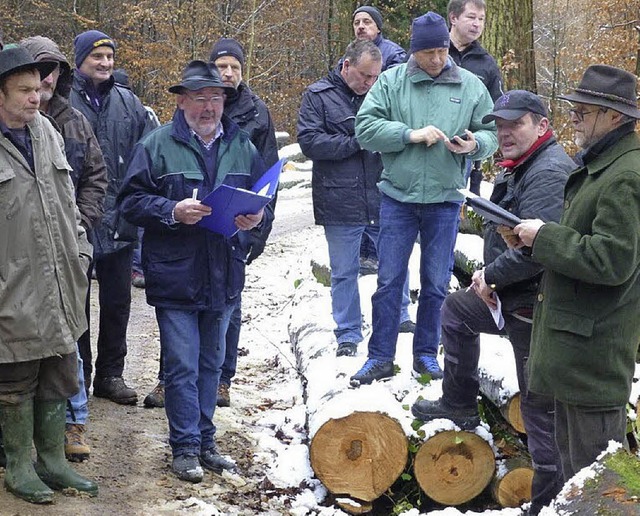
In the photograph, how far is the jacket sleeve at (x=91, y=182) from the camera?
5.52 m

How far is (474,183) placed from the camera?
7.98m

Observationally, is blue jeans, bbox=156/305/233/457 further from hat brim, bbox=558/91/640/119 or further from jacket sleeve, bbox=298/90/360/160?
hat brim, bbox=558/91/640/119

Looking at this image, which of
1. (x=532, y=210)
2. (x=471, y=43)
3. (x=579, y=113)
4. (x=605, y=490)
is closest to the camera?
(x=605, y=490)

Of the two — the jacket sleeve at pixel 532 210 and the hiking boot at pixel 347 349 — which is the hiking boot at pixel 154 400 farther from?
the jacket sleeve at pixel 532 210

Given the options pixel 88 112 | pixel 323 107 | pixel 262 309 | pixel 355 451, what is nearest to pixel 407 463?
pixel 355 451

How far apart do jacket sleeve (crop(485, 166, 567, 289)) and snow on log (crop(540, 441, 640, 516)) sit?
1.29m

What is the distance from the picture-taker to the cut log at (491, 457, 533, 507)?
5.29 m

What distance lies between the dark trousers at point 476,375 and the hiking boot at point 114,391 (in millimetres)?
2386

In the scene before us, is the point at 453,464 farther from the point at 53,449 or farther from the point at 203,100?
the point at 203,100

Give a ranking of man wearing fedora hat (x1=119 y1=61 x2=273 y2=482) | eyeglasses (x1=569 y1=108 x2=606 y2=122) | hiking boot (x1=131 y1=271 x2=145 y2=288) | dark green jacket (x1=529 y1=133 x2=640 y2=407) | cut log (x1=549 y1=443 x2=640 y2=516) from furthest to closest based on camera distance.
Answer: hiking boot (x1=131 y1=271 x2=145 y2=288), man wearing fedora hat (x1=119 y1=61 x2=273 y2=482), eyeglasses (x1=569 y1=108 x2=606 y2=122), dark green jacket (x1=529 y1=133 x2=640 y2=407), cut log (x1=549 y1=443 x2=640 y2=516)

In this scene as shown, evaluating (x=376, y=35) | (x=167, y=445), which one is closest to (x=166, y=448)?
(x=167, y=445)

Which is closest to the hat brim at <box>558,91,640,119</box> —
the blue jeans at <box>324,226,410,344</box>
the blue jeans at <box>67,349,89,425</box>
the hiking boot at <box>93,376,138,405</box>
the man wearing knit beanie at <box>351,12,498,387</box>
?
the man wearing knit beanie at <box>351,12,498,387</box>

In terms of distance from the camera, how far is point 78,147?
5.52 metres

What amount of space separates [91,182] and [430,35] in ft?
7.56
